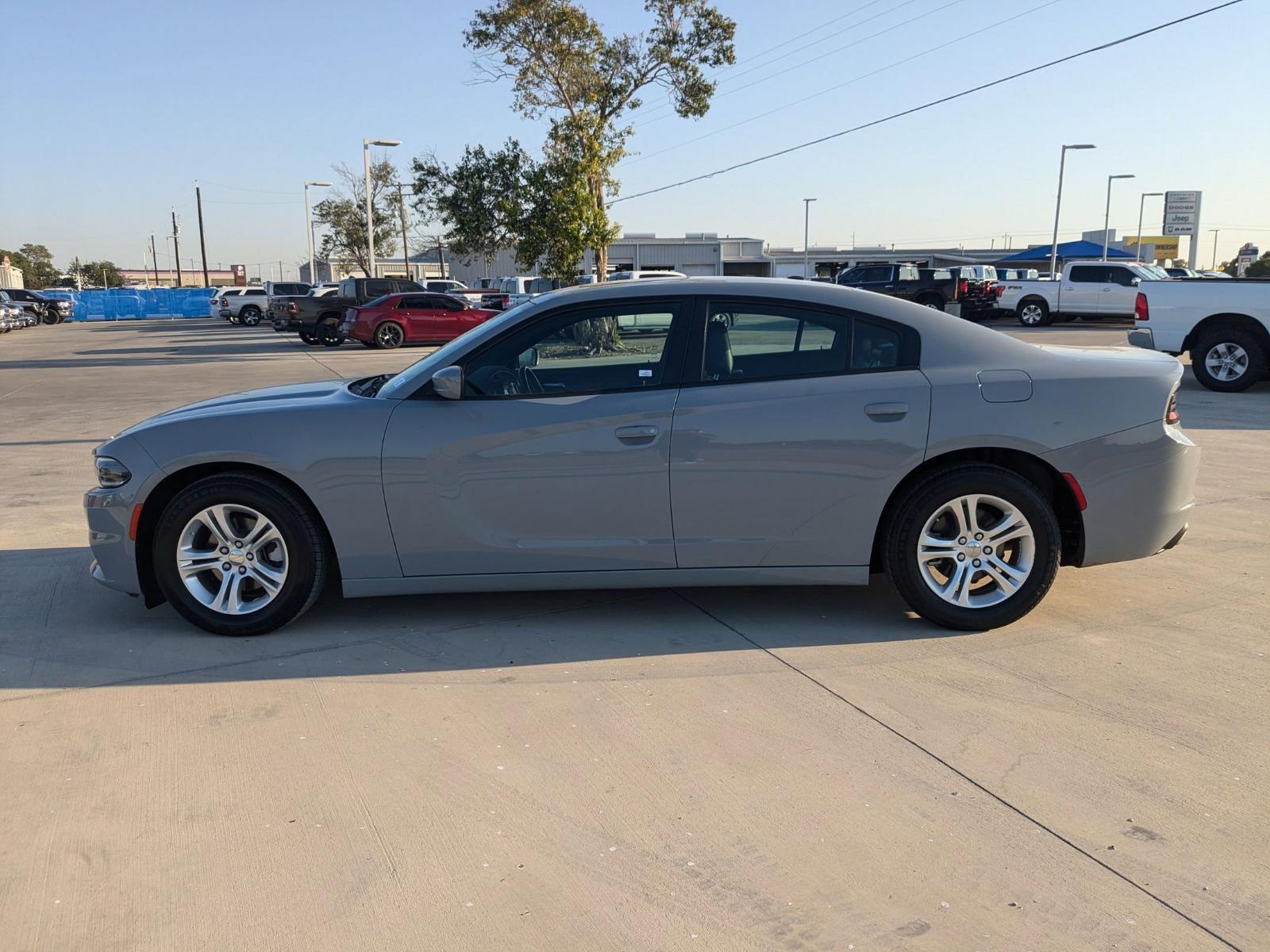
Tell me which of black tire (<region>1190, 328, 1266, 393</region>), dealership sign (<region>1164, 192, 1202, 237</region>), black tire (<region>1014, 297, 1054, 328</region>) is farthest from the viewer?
dealership sign (<region>1164, 192, 1202, 237</region>)

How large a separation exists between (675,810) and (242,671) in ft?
6.97

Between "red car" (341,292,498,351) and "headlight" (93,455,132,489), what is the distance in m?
21.5

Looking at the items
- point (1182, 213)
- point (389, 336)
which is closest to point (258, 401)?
point (389, 336)

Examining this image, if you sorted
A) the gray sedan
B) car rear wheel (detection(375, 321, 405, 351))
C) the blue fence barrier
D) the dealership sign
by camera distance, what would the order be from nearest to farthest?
the gray sedan < car rear wheel (detection(375, 321, 405, 351)) < the blue fence barrier < the dealership sign

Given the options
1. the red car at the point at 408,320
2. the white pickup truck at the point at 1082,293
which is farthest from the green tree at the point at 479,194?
the white pickup truck at the point at 1082,293

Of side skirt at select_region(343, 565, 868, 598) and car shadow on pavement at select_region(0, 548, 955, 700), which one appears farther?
side skirt at select_region(343, 565, 868, 598)

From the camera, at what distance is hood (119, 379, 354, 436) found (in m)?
4.63

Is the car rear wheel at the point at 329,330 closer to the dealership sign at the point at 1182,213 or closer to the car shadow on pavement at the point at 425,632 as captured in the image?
the car shadow on pavement at the point at 425,632

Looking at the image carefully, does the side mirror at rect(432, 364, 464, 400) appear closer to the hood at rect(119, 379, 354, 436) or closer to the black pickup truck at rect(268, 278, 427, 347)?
the hood at rect(119, 379, 354, 436)

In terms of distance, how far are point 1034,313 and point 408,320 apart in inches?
705

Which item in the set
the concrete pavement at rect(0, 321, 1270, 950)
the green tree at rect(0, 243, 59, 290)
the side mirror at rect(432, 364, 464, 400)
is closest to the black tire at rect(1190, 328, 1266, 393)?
the concrete pavement at rect(0, 321, 1270, 950)

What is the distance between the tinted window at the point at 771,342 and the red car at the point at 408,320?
2186 centimetres

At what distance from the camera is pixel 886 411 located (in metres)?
4.37

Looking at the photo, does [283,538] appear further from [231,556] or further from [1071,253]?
[1071,253]
